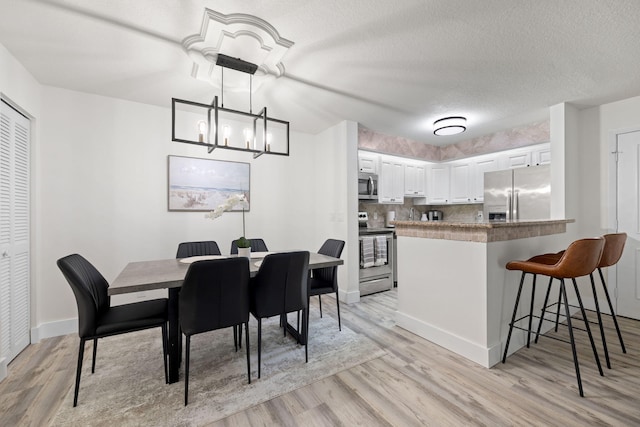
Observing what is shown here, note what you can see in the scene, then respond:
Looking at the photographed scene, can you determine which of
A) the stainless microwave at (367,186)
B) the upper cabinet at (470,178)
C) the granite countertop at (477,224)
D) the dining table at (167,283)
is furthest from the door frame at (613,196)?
the dining table at (167,283)

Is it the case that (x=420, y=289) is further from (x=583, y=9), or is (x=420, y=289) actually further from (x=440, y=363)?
(x=583, y=9)

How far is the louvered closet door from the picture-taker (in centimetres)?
221

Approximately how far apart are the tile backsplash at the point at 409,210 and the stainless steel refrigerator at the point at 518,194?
77 centimetres

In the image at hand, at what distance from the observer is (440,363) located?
2254 mm

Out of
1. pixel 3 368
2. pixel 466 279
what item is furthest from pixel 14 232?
pixel 466 279

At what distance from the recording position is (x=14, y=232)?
239 centimetres

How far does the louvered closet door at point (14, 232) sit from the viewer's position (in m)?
2.21

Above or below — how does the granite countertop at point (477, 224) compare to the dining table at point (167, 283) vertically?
above

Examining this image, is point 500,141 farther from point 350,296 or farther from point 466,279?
point 350,296

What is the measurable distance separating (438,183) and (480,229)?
11.0 ft

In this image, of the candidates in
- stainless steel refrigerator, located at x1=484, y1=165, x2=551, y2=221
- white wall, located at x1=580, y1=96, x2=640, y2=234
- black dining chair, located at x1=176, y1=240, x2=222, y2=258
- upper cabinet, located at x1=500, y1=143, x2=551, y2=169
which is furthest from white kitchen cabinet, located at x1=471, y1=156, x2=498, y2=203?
black dining chair, located at x1=176, y1=240, x2=222, y2=258

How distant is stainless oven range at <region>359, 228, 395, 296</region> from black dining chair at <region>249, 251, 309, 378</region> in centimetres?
198

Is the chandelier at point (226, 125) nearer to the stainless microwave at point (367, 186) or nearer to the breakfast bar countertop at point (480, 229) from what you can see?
the stainless microwave at point (367, 186)

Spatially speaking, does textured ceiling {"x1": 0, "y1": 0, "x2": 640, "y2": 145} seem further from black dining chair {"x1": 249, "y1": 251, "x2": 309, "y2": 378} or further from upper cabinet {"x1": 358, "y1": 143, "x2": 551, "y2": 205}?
black dining chair {"x1": 249, "y1": 251, "x2": 309, "y2": 378}
